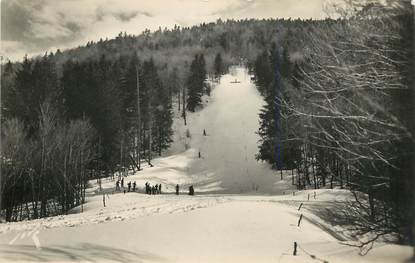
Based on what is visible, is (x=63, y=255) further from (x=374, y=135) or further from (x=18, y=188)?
(x=18, y=188)

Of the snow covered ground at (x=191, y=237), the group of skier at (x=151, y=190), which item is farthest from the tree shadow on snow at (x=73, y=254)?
the group of skier at (x=151, y=190)

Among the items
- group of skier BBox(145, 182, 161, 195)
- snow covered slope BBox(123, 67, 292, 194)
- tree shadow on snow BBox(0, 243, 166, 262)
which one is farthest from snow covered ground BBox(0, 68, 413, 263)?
snow covered slope BBox(123, 67, 292, 194)

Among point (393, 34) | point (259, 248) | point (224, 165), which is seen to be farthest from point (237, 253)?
point (224, 165)

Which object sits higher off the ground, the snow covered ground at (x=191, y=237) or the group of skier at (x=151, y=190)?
the group of skier at (x=151, y=190)

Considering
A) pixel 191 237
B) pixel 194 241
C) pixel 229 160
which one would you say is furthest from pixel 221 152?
pixel 194 241

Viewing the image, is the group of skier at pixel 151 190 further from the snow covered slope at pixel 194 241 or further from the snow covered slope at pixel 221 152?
the snow covered slope at pixel 194 241

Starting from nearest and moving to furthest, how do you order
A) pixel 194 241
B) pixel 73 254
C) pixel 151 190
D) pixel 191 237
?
1. pixel 73 254
2. pixel 194 241
3. pixel 191 237
4. pixel 151 190

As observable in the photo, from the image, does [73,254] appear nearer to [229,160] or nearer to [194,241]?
[194,241]

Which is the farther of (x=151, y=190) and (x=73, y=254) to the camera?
(x=151, y=190)
